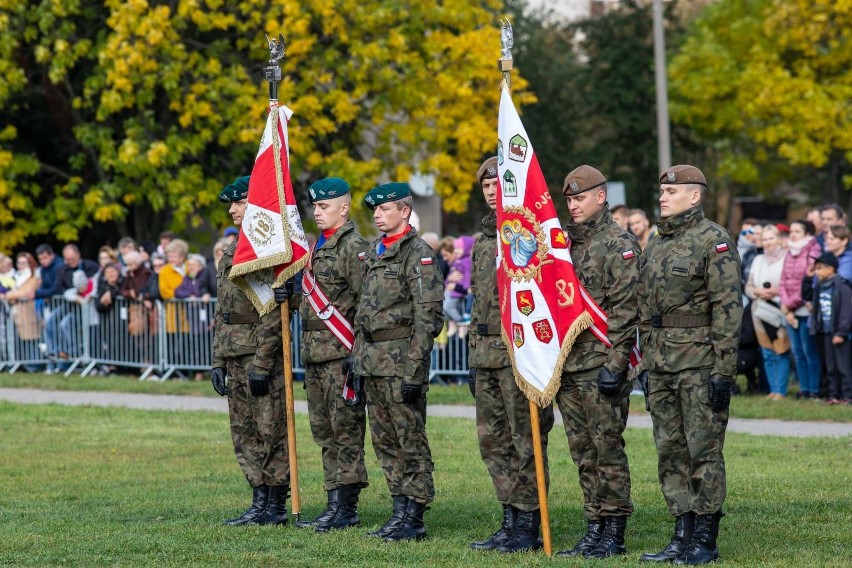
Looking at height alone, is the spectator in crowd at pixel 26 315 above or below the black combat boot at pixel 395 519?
above

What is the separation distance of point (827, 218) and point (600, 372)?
28.6 ft

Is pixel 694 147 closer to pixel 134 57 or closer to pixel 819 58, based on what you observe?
pixel 819 58

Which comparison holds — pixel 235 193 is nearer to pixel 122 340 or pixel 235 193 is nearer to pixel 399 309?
pixel 399 309

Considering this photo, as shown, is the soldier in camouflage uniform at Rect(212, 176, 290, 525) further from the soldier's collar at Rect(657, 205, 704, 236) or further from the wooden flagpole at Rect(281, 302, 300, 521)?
the soldier's collar at Rect(657, 205, 704, 236)

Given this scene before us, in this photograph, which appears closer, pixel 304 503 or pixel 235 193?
pixel 235 193

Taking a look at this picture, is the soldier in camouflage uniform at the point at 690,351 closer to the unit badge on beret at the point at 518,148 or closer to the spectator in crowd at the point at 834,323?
the unit badge on beret at the point at 518,148

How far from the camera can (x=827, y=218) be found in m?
16.3

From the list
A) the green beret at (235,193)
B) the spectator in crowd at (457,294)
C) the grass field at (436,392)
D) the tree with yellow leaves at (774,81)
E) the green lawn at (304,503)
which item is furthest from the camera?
the tree with yellow leaves at (774,81)

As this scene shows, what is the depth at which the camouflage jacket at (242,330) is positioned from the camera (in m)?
9.79

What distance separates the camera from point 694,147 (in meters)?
41.5

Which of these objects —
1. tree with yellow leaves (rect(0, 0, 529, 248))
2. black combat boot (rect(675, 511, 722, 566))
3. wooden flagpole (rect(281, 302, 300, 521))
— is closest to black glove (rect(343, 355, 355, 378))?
wooden flagpole (rect(281, 302, 300, 521))

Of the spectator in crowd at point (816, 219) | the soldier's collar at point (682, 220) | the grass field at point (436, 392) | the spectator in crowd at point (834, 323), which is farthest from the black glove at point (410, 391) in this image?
the spectator in crowd at point (816, 219)

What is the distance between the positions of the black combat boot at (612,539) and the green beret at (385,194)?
2426 mm

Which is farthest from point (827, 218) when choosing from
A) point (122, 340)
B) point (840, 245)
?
point (122, 340)
